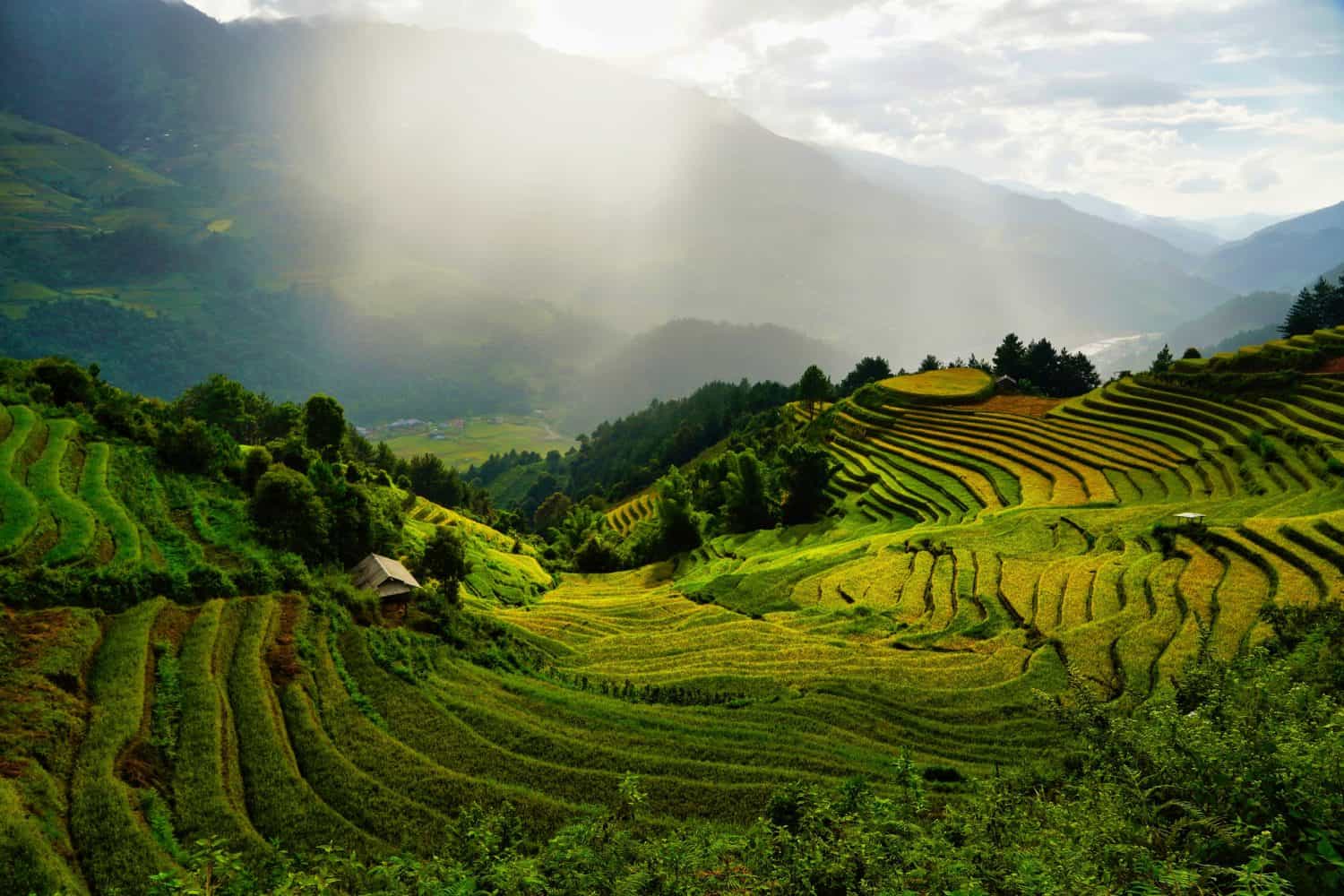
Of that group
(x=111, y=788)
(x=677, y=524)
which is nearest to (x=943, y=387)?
(x=677, y=524)

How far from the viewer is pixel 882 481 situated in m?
50.2

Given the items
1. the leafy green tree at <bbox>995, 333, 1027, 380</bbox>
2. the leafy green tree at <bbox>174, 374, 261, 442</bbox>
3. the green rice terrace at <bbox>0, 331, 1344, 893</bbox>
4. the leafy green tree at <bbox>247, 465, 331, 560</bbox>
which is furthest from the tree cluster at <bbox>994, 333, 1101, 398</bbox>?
the leafy green tree at <bbox>174, 374, 261, 442</bbox>

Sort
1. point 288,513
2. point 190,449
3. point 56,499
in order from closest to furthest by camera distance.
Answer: point 56,499 < point 288,513 < point 190,449

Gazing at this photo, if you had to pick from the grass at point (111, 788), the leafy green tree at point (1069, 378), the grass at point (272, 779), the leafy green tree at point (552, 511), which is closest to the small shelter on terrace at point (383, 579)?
the grass at point (272, 779)

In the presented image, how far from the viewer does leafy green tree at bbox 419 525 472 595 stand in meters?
28.8

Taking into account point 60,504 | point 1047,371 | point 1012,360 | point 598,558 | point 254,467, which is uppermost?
point 1012,360

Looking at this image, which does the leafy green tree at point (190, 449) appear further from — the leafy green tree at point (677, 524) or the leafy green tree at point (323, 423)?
the leafy green tree at point (677, 524)

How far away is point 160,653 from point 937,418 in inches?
2279

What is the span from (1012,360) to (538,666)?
81.3 m

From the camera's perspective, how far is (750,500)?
53.0m

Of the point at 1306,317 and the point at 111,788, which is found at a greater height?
the point at 1306,317

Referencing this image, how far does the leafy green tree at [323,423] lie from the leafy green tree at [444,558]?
22381 millimetres

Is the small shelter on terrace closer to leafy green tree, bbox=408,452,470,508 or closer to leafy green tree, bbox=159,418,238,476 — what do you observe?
leafy green tree, bbox=159,418,238,476

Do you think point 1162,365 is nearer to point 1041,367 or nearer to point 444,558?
point 1041,367
